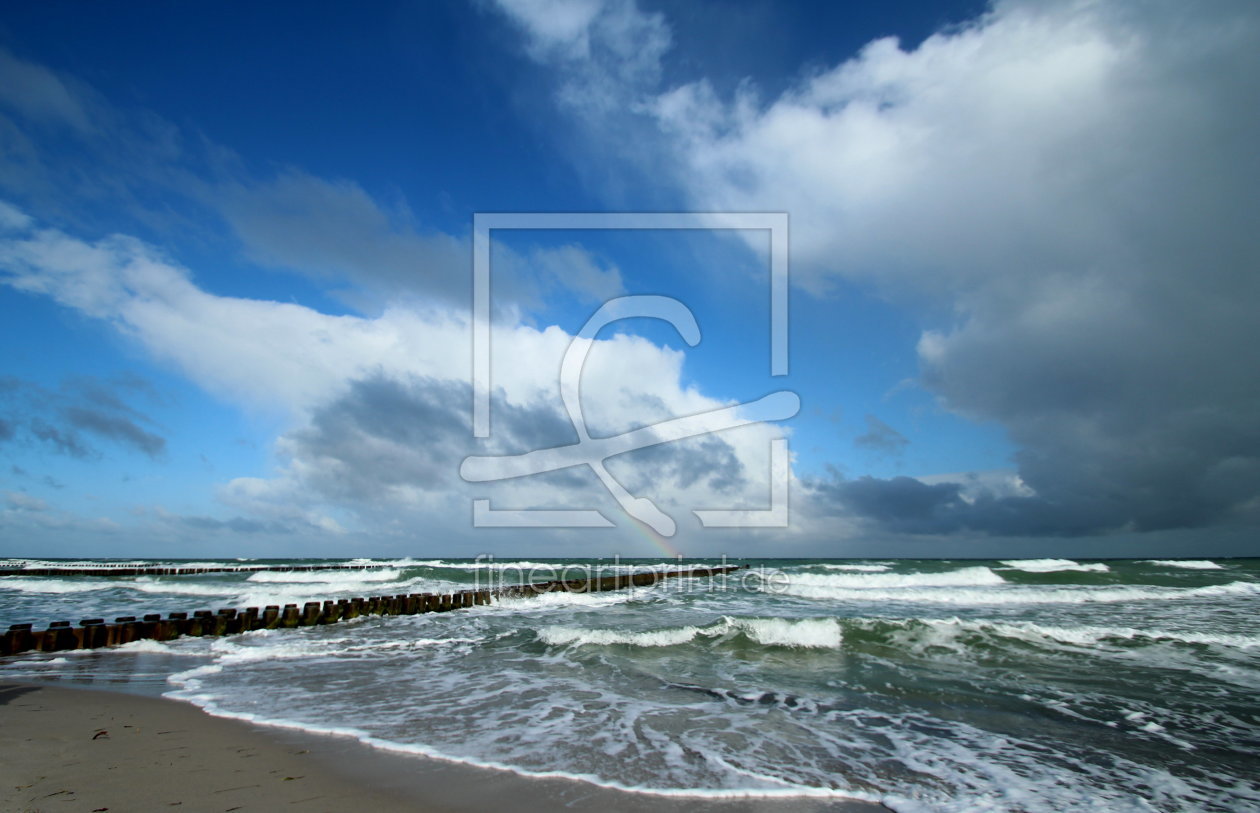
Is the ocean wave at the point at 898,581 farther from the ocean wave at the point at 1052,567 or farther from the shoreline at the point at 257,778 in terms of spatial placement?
the shoreline at the point at 257,778

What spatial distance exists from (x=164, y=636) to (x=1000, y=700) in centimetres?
1787

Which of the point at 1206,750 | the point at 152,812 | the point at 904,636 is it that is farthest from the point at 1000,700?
the point at 152,812

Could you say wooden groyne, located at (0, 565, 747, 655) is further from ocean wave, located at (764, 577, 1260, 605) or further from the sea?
ocean wave, located at (764, 577, 1260, 605)

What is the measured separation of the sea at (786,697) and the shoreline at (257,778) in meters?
0.32

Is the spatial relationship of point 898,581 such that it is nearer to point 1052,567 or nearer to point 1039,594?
point 1039,594

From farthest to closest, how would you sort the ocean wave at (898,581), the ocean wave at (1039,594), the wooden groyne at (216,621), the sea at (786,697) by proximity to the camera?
the ocean wave at (898,581) → the ocean wave at (1039,594) → the wooden groyne at (216,621) → the sea at (786,697)

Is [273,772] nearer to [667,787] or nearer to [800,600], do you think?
[667,787]

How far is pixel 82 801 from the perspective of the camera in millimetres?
4711

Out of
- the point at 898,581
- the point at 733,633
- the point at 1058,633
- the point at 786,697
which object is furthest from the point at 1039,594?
the point at 786,697

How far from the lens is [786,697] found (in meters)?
9.60

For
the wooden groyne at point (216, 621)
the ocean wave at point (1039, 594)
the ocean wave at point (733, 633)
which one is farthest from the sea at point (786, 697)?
the ocean wave at point (1039, 594)

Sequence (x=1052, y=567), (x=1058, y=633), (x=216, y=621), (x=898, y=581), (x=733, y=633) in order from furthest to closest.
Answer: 1. (x=1052, y=567)
2. (x=898, y=581)
3. (x=216, y=621)
4. (x=733, y=633)
5. (x=1058, y=633)

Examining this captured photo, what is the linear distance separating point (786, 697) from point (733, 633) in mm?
6376

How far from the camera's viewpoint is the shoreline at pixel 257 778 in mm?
4902
